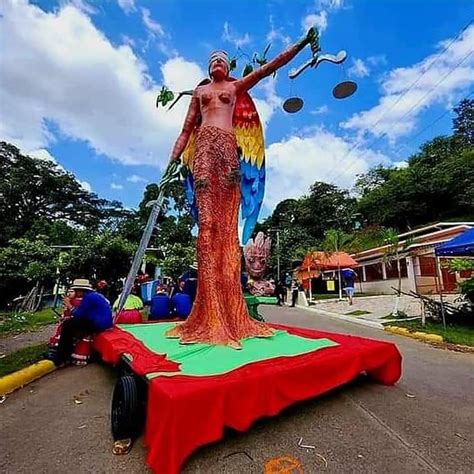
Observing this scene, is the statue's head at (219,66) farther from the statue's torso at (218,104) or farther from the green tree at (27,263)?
the green tree at (27,263)

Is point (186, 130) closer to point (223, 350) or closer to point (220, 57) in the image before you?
point (220, 57)

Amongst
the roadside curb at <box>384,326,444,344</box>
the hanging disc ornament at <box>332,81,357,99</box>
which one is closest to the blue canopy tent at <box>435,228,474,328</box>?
the roadside curb at <box>384,326,444,344</box>

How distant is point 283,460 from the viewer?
270 cm

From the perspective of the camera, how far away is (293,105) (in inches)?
233

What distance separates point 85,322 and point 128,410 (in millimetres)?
2816

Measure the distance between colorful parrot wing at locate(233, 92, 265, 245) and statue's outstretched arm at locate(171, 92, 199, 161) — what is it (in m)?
0.70

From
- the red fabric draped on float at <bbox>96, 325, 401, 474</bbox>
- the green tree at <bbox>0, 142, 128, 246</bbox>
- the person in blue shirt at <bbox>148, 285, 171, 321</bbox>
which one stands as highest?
the green tree at <bbox>0, 142, 128, 246</bbox>

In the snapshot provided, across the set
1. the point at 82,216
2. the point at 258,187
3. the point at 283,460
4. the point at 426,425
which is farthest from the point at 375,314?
the point at 82,216

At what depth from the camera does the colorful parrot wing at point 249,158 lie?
6.10 meters

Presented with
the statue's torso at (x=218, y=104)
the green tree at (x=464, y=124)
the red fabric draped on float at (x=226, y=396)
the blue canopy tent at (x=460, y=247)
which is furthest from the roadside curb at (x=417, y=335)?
the green tree at (x=464, y=124)

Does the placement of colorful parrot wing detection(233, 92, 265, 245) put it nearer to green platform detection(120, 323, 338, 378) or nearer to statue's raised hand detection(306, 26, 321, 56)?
statue's raised hand detection(306, 26, 321, 56)

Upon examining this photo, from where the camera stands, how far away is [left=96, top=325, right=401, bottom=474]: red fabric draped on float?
8.04 ft

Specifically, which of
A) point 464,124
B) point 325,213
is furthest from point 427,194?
point 464,124

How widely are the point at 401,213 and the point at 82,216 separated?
114 ft
